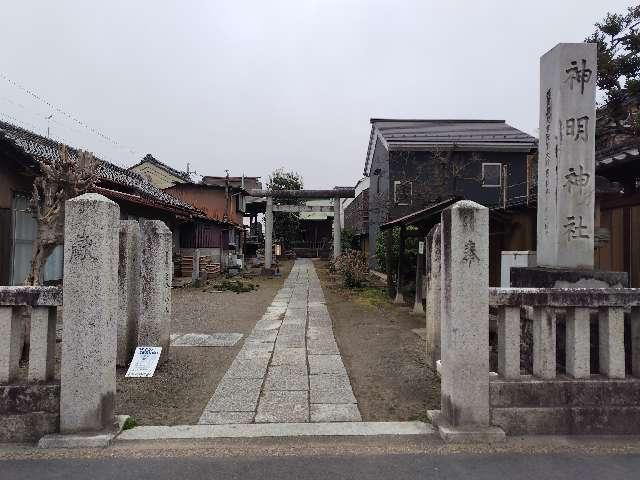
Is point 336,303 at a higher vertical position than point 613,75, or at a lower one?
lower

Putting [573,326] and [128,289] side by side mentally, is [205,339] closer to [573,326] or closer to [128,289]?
[128,289]

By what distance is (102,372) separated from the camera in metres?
3.93

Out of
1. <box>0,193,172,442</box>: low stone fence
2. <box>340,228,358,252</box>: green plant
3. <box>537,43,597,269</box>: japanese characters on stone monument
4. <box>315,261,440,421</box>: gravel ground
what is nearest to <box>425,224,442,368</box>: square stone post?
<box>315,261,440,421</box>: gravel ground

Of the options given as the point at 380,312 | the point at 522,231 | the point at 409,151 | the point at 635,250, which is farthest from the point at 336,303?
the point at 409,151

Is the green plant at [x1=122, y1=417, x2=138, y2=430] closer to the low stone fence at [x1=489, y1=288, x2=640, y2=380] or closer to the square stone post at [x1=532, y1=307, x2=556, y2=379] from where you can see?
the low stone fence at [x1=489, y1=288, x2=640, y2=380]

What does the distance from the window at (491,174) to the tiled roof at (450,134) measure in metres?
0.85

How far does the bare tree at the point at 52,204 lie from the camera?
5.89 m

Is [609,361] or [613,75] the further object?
[613,75]

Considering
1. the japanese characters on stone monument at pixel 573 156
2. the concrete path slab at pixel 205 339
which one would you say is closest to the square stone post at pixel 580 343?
the japanese characters on stone monument at pixel 573 156

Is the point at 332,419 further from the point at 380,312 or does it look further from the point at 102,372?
the point at 380,312

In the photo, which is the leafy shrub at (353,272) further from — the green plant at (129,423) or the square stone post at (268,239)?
the green plant at (129,423)

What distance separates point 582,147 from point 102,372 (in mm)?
5706

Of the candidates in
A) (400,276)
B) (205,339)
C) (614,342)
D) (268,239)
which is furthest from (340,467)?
(268,239)

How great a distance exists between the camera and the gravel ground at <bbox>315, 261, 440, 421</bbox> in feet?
15.8
